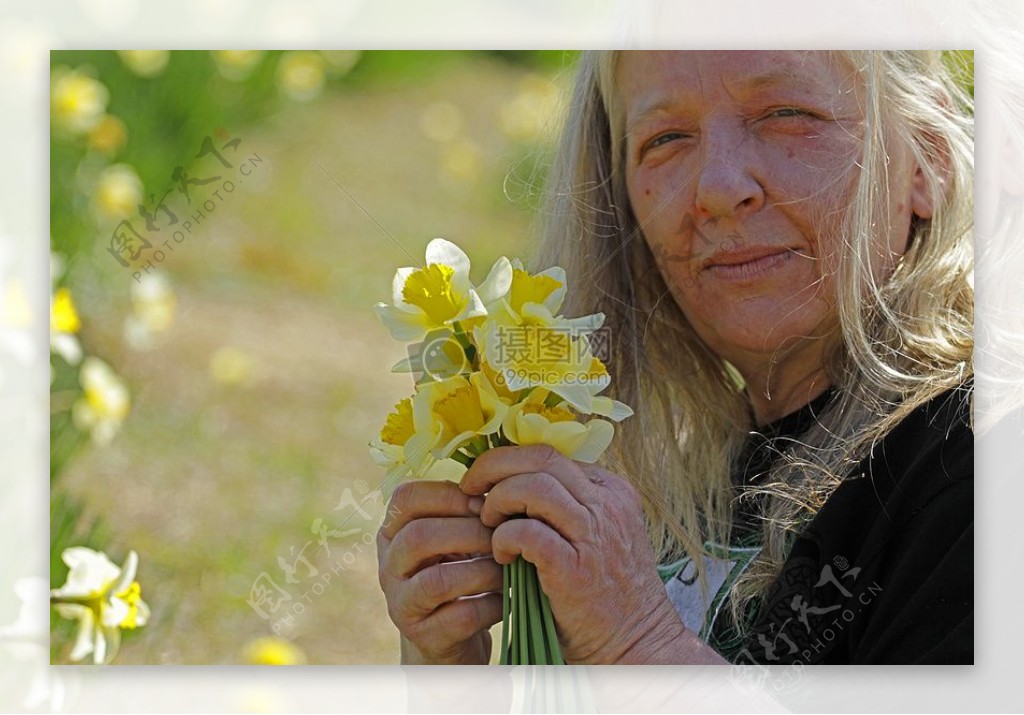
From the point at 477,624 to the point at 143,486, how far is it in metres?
0.41

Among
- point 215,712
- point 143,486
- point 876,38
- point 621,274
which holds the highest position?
point 876,38

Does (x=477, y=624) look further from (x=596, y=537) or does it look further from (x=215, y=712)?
(x=215, y=712)

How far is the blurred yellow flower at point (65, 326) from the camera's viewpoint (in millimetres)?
1263

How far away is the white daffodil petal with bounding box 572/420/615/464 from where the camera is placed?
46.3 inches

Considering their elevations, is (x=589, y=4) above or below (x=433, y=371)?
above

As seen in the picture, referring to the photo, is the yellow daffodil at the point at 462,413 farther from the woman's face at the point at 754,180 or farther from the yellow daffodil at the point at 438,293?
the woman's face at the point at 754,180

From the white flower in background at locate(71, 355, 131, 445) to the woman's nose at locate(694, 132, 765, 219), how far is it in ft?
2.24

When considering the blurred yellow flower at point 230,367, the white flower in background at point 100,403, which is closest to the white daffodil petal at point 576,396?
the blurred yellow flower at point 230,367

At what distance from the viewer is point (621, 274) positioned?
1.24 m

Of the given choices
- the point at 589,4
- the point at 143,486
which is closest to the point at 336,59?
the point at 589,4

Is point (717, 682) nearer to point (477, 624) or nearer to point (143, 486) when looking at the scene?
point (477, 624)

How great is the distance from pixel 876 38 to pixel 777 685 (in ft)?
2.33

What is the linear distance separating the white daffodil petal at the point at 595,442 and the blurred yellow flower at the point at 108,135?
619 millimetres

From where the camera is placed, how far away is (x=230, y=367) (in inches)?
49.6
